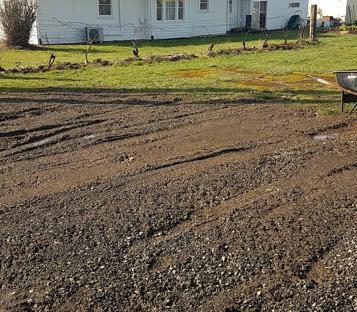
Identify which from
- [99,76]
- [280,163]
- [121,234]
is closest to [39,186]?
[121,234]

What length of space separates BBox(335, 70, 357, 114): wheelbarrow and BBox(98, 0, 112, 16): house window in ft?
68.5

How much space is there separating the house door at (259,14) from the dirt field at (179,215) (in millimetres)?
29438

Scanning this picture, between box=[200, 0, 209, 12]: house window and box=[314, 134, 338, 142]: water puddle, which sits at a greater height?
box=[200, 0, 209, 12]: house window

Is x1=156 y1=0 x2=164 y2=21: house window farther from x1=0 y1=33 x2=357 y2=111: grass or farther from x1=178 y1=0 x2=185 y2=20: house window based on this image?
x1=0 y1=33 x2=357 y2=111: grass

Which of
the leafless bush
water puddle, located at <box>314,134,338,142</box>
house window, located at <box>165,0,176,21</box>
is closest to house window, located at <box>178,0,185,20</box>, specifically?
house window, located at <box>165,0,176,21</box>

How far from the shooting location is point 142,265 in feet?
14.8

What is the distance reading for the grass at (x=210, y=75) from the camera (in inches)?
509

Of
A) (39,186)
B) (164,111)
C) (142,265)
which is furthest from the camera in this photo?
(164,111)

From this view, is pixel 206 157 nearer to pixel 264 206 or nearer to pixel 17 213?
pixel 264 206

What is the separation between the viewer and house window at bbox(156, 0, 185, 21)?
1217 inches

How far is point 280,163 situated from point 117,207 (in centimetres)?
258

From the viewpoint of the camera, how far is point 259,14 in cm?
3791

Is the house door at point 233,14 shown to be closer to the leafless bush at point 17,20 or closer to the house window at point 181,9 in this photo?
the house window at point 181,9

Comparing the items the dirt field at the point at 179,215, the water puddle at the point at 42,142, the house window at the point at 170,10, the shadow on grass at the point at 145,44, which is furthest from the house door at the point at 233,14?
the water puddle at the point at 42,142
